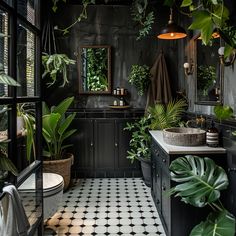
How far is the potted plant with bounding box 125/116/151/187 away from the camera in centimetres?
360

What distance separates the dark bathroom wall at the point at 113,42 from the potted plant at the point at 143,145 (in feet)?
1.86

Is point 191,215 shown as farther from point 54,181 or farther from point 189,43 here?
point 189,43

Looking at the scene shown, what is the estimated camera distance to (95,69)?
4094 mm

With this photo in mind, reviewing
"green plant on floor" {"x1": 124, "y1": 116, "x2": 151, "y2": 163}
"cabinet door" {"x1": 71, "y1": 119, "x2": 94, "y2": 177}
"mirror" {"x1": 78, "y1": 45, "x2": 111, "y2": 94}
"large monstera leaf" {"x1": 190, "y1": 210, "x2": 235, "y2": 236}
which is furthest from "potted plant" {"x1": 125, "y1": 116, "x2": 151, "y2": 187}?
"large monstera leaf" {"x1": 190, "y1": 210, "x2": 235, "y2": 236}

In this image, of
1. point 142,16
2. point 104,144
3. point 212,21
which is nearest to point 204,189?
point 212,21

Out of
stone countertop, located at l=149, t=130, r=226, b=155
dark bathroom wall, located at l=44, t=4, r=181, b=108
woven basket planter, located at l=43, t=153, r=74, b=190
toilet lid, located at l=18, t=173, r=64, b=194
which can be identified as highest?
dark bathroom wall, located at l=44, t=4, r=181, b=108

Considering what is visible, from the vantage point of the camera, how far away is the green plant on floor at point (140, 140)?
360cm

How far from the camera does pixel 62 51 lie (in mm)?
4121

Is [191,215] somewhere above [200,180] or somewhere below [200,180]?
below

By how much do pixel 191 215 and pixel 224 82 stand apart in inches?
48.4

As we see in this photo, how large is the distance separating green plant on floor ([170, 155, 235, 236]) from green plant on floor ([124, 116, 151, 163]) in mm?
1873

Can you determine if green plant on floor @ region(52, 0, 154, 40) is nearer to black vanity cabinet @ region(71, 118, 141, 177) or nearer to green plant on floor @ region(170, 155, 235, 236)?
black vanity cabinet @ region(71, 118, 141, 177)

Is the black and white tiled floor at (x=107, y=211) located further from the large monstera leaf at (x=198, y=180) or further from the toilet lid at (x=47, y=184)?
the large monstera leaf at (x=198, y=180)

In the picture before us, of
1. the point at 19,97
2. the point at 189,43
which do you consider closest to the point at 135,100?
the point at 189,43
